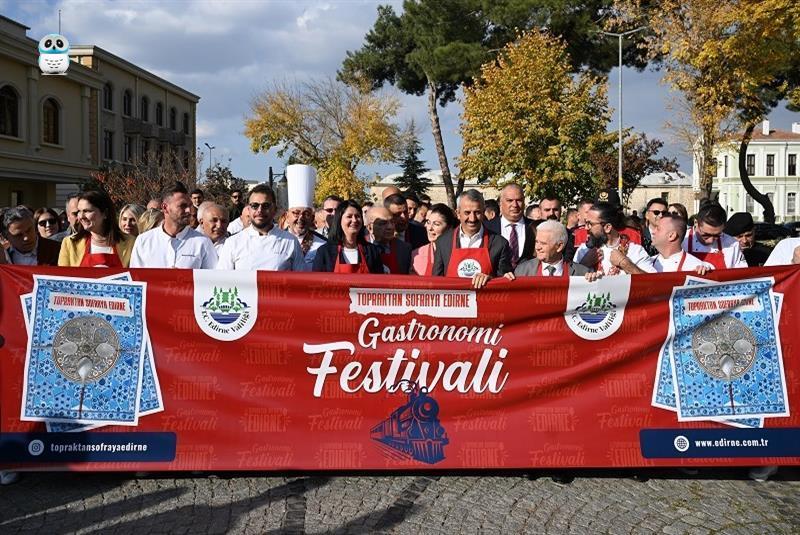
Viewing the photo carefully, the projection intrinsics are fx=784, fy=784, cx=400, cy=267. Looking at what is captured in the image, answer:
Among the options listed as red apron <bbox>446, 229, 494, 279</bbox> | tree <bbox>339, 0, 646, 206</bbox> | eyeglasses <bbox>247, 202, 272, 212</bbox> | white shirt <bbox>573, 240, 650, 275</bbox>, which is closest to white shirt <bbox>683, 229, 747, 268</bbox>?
white shirt <bbox>573, 240, 650, 275</bbox>

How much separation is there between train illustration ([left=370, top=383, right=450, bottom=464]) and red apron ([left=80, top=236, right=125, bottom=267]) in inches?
94.7

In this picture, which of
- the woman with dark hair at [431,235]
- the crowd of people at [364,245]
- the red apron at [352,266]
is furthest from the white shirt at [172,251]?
the woman with dark hair at [431,235]

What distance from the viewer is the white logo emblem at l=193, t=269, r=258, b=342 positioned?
16.3ft

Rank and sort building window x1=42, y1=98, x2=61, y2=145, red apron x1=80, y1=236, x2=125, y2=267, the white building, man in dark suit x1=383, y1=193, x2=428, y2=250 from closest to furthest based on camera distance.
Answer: red apron x1=80, y1=236, x2=125, y2=267 < man in dark suit x1=383, y1=193, x2=428, y2=250 < building window x1=42, y1=98, x2=61, y2=145 < the white building

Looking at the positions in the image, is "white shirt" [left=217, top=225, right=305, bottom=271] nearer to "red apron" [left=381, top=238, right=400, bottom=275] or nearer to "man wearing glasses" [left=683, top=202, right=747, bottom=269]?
A: "red apron" [left=381, top=238, right=400, bottom=275]

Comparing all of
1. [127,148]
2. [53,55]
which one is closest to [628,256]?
[53,55]

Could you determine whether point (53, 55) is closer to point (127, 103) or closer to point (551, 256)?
point (127, 103)

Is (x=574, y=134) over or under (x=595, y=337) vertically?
over

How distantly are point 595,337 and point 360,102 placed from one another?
1556 inches

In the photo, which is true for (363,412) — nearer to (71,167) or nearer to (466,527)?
(466,527)

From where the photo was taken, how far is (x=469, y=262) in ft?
19.0

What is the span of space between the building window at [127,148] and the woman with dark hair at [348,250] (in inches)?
1920

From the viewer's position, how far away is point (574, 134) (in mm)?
24422

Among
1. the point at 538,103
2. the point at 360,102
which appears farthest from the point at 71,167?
the point at 538,103
